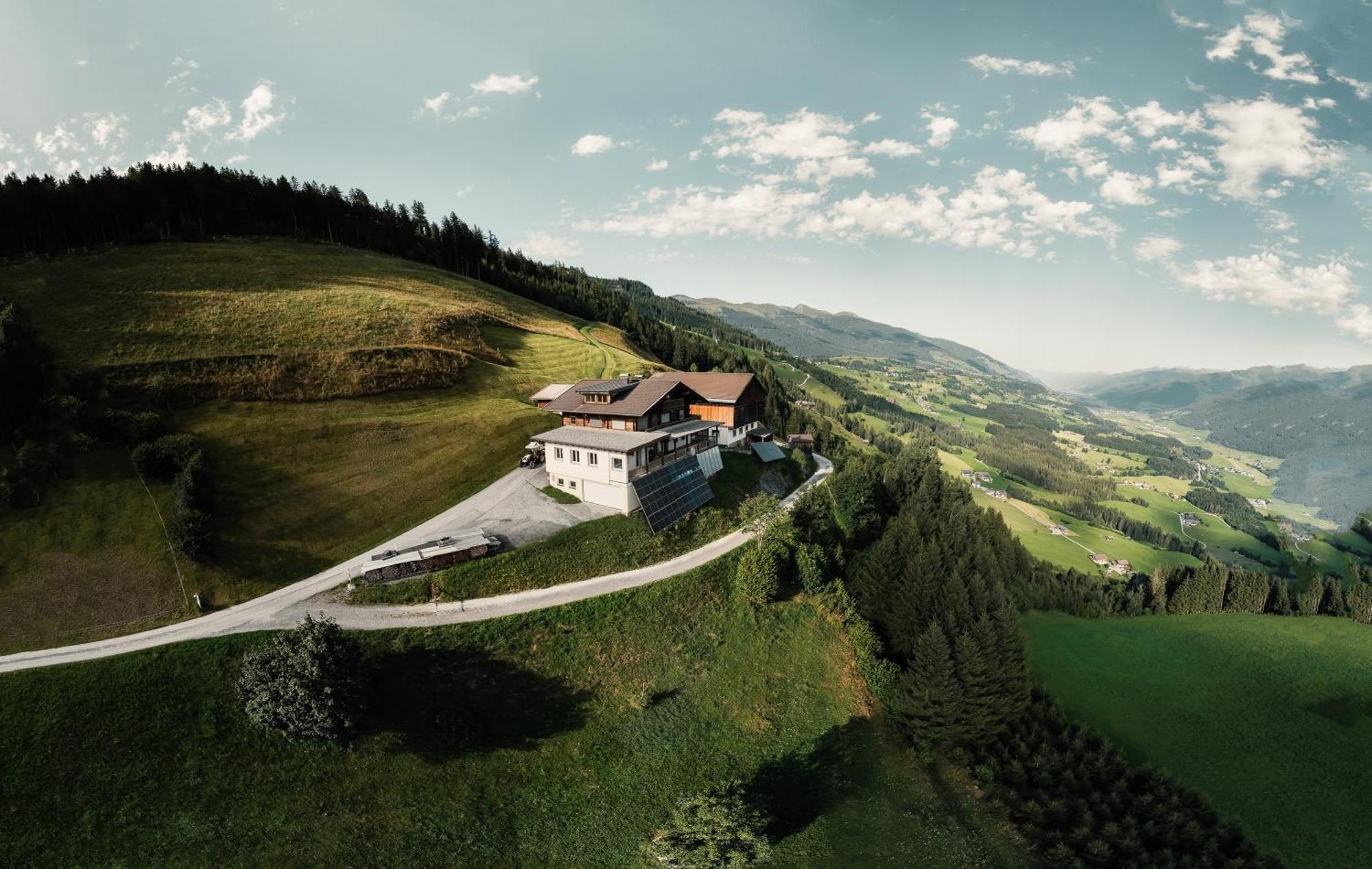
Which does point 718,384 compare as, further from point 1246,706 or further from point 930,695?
point 1246,706

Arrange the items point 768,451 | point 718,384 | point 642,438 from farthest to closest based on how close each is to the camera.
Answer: point 718,384
point 768,451
point 642,438

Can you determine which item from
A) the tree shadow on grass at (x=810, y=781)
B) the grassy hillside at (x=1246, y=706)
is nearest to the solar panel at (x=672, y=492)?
the tree shadow on grass at (x=810, y=781)

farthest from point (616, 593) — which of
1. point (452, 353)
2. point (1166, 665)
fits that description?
point (1166, 665)

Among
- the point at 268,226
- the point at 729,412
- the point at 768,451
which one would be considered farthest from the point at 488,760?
the point at 268,226

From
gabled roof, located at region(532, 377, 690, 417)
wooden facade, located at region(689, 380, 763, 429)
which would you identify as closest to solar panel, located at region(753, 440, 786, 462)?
wooden facade, located at region(689, 380, 763, 429)

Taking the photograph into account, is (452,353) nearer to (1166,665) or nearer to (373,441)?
(373,441)

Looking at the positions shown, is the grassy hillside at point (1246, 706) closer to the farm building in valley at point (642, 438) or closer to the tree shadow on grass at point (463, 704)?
the farm building in valley at point (642, 438)
